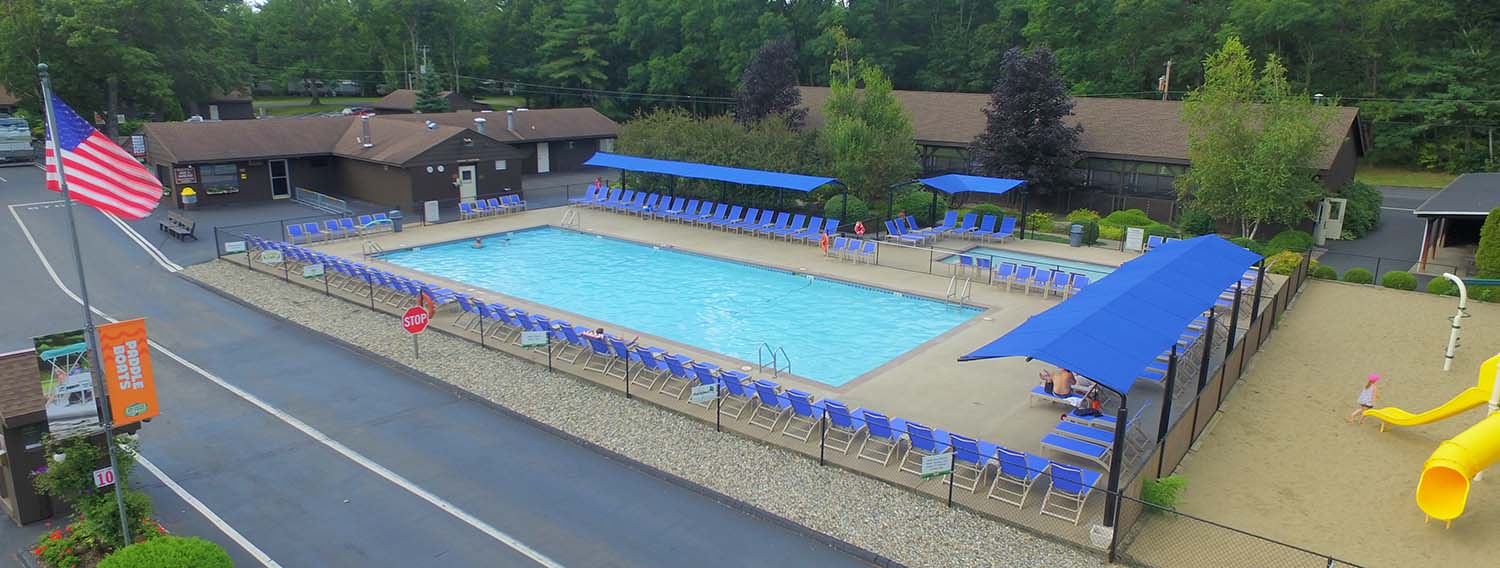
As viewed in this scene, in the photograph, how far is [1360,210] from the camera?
95.8 feet

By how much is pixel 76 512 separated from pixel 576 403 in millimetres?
6629

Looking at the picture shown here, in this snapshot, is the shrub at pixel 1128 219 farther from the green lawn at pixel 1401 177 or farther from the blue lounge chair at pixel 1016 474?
the green lawn at pixel 1401 177

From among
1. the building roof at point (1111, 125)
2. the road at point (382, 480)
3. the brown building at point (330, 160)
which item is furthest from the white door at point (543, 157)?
the road at point (382, 480)

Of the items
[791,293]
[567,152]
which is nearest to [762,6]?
[567,152]

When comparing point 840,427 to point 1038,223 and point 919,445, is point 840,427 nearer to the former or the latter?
point 919,445

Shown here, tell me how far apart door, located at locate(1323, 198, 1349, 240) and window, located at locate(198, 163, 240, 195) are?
37.4m

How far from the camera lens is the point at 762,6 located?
206ft

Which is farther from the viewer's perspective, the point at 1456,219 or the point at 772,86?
the point at 772,86

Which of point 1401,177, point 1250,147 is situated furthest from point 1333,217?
point 1401,177

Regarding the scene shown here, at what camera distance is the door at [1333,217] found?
1122 inches

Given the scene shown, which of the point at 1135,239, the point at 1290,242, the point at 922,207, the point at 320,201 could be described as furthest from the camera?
the point at 320,201

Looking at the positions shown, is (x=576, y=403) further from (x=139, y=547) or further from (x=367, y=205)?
(x=367, y=205)

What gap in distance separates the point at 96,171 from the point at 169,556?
4.12 m

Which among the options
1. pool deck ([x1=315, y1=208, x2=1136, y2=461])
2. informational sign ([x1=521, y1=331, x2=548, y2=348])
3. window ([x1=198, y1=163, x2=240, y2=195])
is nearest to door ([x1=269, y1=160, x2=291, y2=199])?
window ([x1=198, y1=163, x2=240, y2=195])
